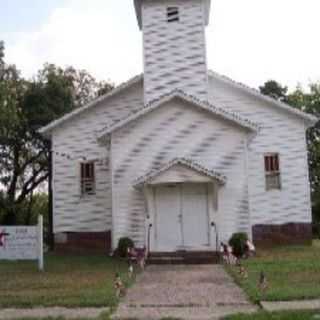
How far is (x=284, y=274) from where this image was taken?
49.5ft

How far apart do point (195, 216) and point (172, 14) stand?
947 cm

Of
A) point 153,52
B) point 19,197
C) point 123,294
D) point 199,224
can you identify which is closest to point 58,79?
point 19,197

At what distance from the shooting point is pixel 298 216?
25.7 meters

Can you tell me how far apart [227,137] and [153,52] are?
5.78m

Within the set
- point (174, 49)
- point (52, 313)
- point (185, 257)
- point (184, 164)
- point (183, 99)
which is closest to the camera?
point (52, 313)

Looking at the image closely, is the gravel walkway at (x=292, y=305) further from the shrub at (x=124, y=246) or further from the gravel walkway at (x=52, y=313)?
the shrub at (x=124, y=246)

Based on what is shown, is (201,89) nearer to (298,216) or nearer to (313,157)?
(298,216)

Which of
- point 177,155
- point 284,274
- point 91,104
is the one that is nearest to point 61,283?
point 284,274

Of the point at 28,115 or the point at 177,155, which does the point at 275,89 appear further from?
the point at 177,155

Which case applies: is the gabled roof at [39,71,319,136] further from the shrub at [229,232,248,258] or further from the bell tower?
the shrub at [229,232,248,258]

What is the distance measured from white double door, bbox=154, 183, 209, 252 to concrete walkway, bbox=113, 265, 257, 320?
4.87 meters

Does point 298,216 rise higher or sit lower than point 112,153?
lower

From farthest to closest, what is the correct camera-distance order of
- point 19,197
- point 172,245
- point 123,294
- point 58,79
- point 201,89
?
point 19,197 → point 58,79 → point 201,89 → point 172,245 → point 123,294

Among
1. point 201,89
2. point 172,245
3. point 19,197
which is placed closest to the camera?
point 172,245
